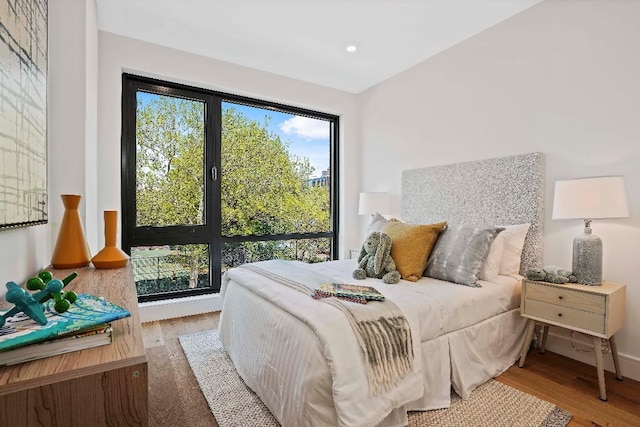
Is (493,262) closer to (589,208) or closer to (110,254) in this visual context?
(589,208)

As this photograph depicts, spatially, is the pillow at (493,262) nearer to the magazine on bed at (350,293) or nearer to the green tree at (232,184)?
the magazine on bed at (350,293)

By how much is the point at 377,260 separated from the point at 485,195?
1244mm

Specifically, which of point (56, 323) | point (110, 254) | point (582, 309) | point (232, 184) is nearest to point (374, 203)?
point (232, 184)

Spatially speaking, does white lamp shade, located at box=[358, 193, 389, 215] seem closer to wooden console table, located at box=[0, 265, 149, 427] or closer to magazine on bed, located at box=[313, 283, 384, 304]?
magazine on bed, located at box=[313, 283, 384, 304]

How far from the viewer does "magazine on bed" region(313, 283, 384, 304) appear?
169 centimetres

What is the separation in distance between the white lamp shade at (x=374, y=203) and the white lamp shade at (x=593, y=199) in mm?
1804

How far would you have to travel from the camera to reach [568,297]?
6.36ft

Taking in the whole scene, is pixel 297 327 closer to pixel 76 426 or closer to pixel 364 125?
pixel 76 426

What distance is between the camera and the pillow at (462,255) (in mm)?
2201

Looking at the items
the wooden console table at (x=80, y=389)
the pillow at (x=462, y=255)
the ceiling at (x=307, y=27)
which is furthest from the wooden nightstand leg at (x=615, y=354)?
the wooden console table at (x=80, y=389)

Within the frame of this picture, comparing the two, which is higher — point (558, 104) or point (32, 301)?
point (558, 104)

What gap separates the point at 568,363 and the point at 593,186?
1.29 metres

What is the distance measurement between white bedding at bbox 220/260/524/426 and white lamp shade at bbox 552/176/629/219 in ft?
2.13

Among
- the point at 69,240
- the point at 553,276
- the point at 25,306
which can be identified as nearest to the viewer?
the point at 25,306
